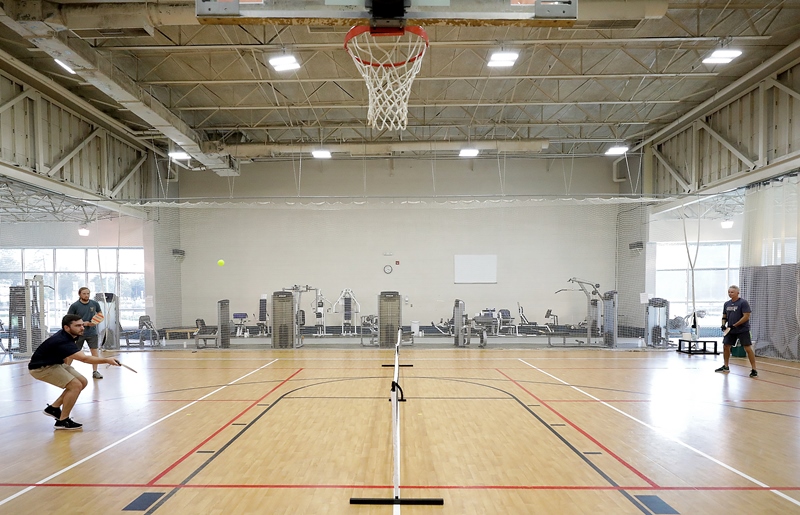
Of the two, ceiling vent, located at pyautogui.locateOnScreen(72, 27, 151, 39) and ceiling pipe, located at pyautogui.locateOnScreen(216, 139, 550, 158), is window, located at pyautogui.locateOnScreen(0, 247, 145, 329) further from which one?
ceiling vent, located at pyautogui.locateOnScreen(72, 27, 151, 39)

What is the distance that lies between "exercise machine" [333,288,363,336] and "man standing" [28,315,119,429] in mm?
10933

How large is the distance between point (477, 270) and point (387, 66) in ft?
38.7

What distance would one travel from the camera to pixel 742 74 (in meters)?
11.9

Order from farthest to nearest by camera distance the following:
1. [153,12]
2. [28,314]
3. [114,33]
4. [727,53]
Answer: [28,314], [727,53], [114,33], [153,12]

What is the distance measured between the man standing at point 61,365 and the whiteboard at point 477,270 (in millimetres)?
13245

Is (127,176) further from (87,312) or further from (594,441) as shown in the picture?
(594,441)

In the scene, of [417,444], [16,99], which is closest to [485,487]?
[417,444]

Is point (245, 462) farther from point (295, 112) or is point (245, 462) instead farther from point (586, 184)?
point (586, 184)

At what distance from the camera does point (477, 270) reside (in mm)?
17906

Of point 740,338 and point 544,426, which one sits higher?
point 740,338

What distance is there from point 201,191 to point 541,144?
1227 cm

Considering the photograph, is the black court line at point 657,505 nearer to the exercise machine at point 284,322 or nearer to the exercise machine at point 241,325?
the exercise machine at point 284,322

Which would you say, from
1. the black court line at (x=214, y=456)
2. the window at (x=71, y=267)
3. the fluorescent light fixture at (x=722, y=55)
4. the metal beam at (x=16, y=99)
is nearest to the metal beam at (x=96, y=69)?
the metal beam at (x=16, y=99)

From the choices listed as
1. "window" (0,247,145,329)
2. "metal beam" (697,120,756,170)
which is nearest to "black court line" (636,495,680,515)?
A: "metal beam" (697,120,756,170)
